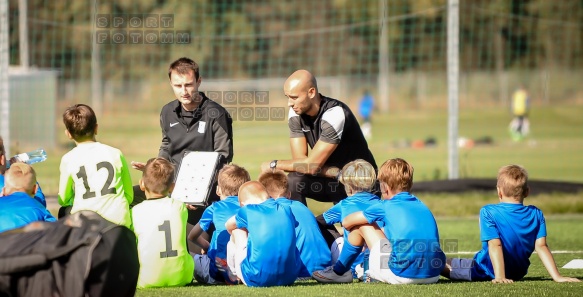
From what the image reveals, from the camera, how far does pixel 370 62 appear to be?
46375 millimetres

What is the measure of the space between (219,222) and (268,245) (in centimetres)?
79

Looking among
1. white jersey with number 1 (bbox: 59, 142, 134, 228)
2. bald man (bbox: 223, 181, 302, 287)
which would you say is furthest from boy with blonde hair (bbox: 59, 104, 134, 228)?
bald man (bbox: 223, 181, 302, 287)

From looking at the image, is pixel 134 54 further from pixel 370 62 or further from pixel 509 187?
pixel 509 187

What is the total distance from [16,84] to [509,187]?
750 inches

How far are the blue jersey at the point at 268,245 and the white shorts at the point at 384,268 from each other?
591 millimetres

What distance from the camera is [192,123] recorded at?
9172mm

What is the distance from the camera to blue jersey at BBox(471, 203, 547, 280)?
732 cm

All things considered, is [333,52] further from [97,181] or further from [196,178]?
[97,181]

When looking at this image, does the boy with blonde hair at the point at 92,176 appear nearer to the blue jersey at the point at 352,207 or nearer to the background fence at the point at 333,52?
the blue jersey at the point at 352,207

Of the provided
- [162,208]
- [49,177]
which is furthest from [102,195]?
[49,177]

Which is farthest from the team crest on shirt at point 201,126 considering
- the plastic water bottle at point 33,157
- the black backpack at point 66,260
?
the black backpack at point 66,260

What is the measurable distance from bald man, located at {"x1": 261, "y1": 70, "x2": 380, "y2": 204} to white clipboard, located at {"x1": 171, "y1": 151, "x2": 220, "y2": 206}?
1.53 feet

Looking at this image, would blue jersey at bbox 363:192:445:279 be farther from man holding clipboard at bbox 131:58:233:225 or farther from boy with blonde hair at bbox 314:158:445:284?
man holding clipboard at bbox 131:58:233:225

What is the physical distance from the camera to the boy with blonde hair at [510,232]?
7.29m
